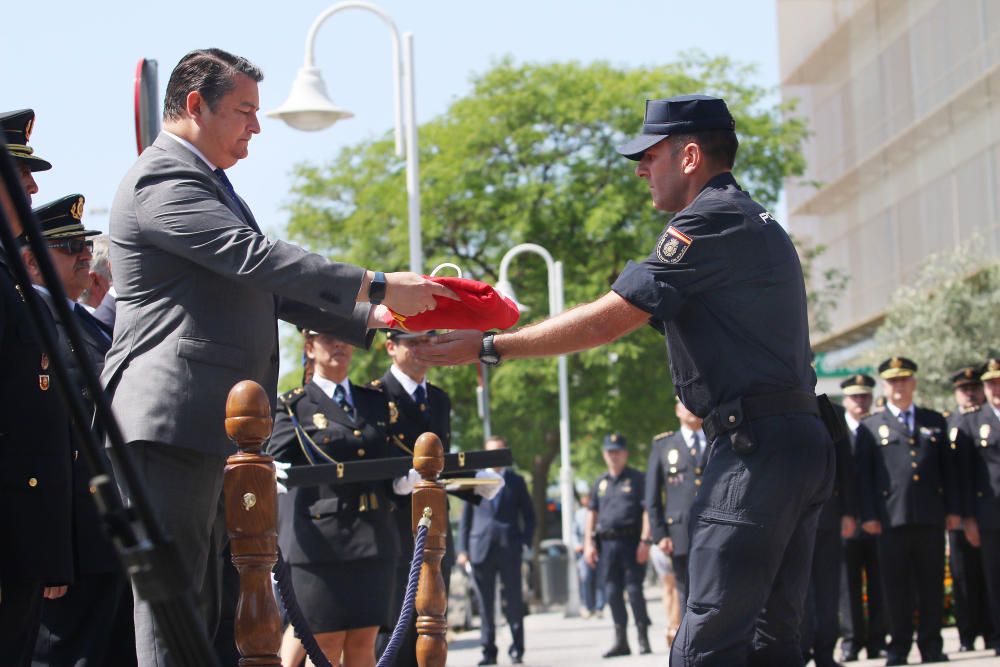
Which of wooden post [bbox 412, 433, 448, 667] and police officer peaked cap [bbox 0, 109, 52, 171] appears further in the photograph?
wooden post [bbox 412, 433, 448, 667]

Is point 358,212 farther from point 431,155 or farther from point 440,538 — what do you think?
point 440,538

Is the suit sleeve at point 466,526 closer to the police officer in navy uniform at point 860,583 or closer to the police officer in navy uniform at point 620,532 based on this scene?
the police officer in navy uniform at point 620,532

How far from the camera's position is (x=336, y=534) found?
8.58m

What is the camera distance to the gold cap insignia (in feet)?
22.3

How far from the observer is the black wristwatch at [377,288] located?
5.14 m

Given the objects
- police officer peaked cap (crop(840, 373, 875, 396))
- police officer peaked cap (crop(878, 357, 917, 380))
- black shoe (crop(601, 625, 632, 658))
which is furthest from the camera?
black shoe (crop(601, 625, 632, 658))

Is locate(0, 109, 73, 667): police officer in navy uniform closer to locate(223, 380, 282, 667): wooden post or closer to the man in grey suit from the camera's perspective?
the man in grey suit

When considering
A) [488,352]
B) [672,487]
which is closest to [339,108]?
[672,487]

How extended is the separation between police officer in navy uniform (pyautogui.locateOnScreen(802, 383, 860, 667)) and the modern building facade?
20.3 meters

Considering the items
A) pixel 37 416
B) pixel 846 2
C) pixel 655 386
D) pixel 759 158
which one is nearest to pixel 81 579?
Result: pixel 37 416

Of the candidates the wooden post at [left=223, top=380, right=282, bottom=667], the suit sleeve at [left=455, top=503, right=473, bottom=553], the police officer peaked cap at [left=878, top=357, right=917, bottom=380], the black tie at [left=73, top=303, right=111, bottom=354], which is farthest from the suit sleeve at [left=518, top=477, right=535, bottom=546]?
the wooden post at [left=223, top=380, right=282, bottom=667]

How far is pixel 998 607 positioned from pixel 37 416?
10.5 m

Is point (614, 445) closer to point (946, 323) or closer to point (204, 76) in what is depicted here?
point (946, 323)

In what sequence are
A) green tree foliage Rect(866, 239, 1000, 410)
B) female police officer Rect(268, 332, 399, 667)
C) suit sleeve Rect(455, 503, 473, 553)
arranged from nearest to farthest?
female police officer Rect(268, 332, 399, 667)
suit sleeve Rect(455, 503, 473, 553)
green tree foliage Rect(866, 239, 1000, 410)
